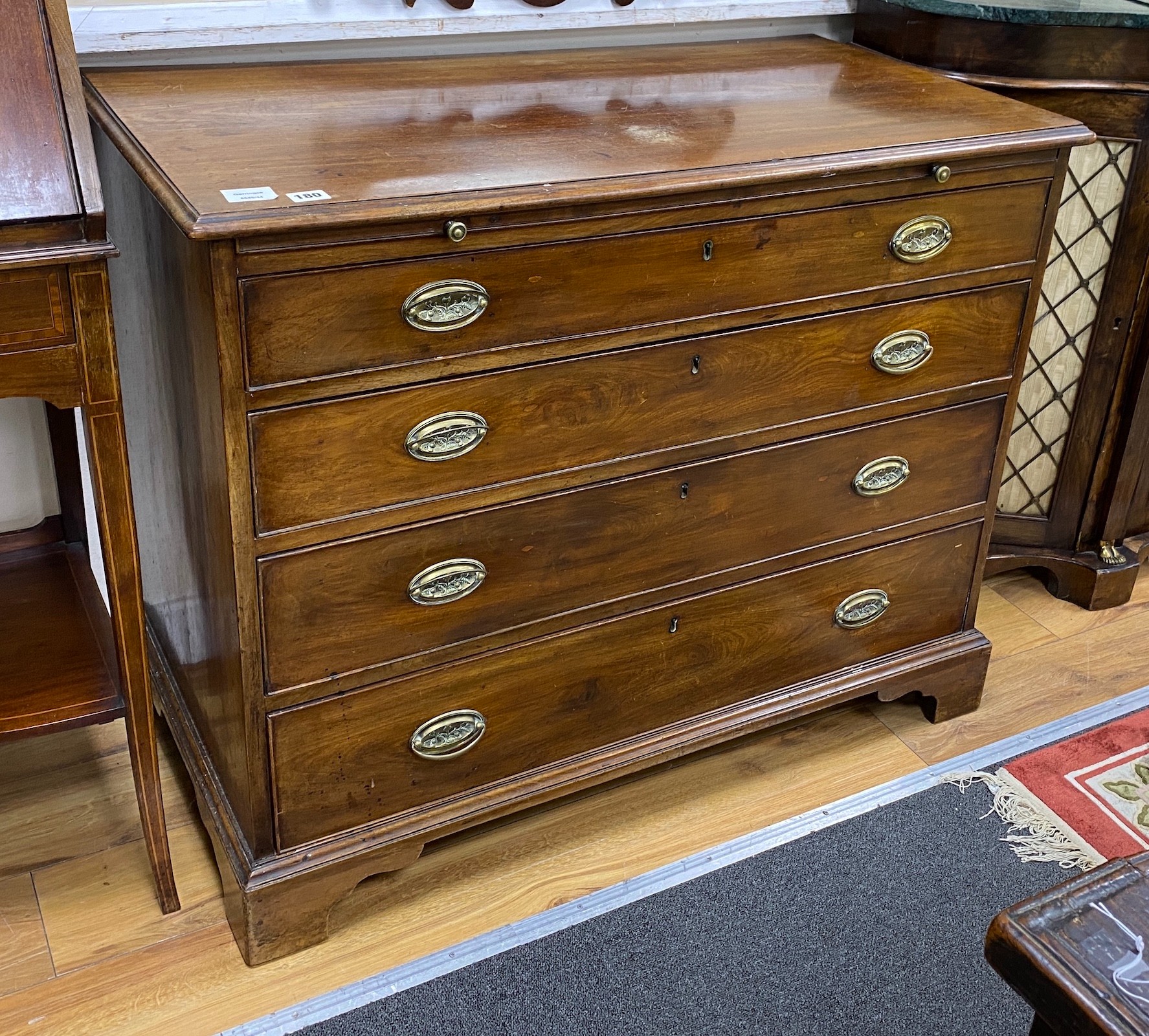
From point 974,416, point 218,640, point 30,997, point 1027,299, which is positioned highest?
point 1027,299

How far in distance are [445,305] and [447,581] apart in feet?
1.23

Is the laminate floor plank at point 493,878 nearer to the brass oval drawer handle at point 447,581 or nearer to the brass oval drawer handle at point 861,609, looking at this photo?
the brass oval drawer handle at point 861,609

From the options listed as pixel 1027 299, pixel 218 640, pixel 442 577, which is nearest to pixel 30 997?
pixel 218 640

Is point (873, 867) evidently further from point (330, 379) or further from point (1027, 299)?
point (330, 379)

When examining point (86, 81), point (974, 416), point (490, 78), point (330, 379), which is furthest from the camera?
point (974, 416)

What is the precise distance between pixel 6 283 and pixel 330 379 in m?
0.35

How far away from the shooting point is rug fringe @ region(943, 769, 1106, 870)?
2020 millimetres

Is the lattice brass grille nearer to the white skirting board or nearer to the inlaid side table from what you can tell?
the white skirting board

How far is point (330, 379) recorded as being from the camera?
1.48 meters

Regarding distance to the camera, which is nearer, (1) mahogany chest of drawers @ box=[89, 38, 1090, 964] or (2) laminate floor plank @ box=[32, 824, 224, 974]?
(1) mahogany chest of drawers @ box=[89, 38, 1090, 964]

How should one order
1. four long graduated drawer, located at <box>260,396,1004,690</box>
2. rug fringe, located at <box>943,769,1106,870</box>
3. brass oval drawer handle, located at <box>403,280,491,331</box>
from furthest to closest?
rug fringe, located at <box>943,769,1106,870</box> < four long graduated drawer, located at <box>260,396,1004,690</box> < brass oval drawer handle, located at <box>403,280,491,331</box>

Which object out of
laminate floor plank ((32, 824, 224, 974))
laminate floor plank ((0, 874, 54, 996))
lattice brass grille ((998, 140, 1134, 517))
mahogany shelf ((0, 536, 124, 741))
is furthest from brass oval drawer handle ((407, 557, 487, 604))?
lattice brass grille ((998, 140, 1134, 517))

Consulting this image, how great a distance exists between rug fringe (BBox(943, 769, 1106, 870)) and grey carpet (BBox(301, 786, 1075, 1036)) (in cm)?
3

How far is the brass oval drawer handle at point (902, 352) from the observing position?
1.89 m
